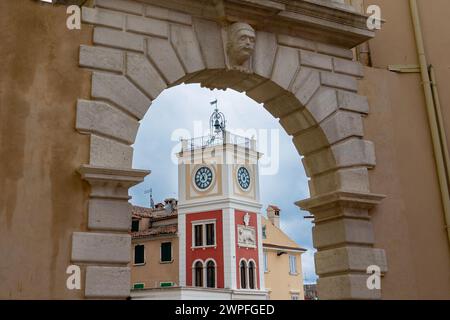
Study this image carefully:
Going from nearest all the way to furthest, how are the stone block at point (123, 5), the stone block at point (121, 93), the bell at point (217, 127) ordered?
the stone block at point (121, 93), the stone block at point (123, 5), the bell at point (217, 127)

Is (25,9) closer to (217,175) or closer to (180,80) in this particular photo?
(180,80)

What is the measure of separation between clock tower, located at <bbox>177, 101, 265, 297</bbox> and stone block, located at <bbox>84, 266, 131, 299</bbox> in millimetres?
26782

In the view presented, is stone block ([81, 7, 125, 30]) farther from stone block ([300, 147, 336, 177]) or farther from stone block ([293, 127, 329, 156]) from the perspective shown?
stone block ([300, 147, 336, 177])

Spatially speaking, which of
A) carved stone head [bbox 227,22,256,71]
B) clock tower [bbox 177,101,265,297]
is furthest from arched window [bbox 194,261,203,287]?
carved stone head [bbox 227,22,256,71]

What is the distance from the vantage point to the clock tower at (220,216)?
32312mm

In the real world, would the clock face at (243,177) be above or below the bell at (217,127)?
below

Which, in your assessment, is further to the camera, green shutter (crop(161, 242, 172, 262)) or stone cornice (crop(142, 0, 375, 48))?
green shutter (crop(161, 242, 172, 262))

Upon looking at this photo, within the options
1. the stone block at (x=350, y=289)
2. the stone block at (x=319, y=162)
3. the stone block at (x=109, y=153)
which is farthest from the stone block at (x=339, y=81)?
the stone block at (x=109, y=153)

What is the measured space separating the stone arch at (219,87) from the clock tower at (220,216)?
2510 centimetres

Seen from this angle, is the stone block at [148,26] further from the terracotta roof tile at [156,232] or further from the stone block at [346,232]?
the terracotta roof tile at [156,232]

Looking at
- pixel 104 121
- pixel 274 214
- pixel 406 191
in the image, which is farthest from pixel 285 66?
pixel 274 214

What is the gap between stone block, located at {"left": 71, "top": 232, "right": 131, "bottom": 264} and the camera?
5172 mm

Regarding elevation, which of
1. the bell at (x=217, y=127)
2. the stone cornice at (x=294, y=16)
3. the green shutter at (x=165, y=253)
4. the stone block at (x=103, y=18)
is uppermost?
the bell at (x=217, y=127)

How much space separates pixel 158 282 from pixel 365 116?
2712 cm
